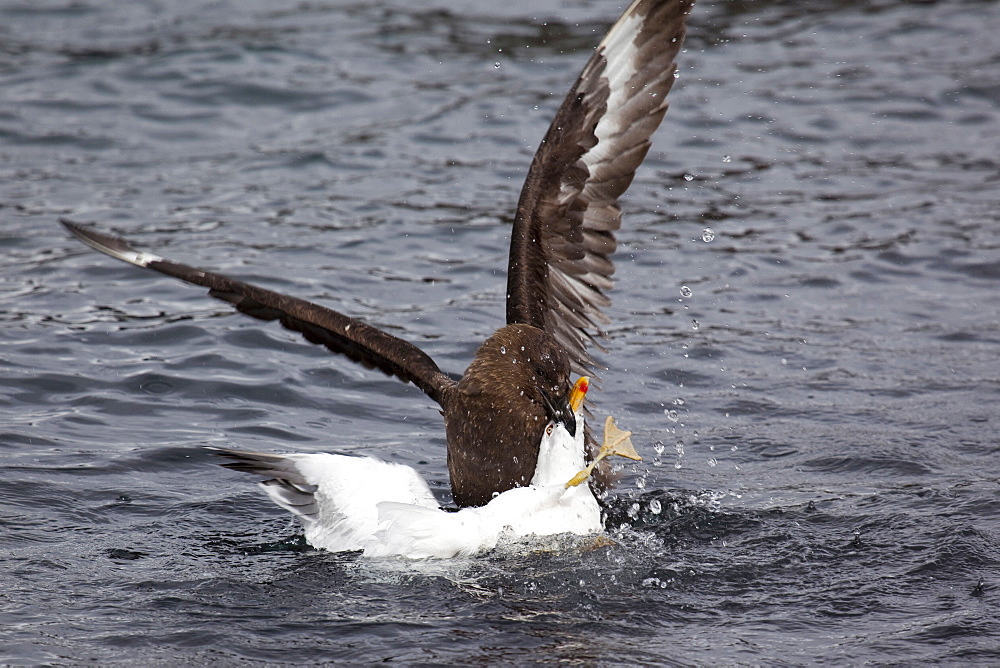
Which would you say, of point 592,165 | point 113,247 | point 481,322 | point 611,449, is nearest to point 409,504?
point 611,449

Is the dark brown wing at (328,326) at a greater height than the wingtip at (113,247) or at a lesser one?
lesser

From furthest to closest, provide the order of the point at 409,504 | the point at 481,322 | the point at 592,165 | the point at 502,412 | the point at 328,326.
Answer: the point at 481,322 < the point at 592,165 < the point at 328,326 < the point at 502,412 < the point at 409,504

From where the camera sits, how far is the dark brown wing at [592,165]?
20.5ft

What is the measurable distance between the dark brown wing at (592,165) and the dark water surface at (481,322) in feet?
2.68

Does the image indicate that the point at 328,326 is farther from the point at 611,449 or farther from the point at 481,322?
the point at 481,322

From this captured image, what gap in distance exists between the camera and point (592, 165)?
6430 millimetres

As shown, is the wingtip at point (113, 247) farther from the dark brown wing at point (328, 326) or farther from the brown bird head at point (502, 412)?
the brown bird head at point (502, 412)

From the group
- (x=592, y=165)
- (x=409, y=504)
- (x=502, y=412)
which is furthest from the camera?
(x=592, y=165)

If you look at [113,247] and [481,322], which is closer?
[113,247]

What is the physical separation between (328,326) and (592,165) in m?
1.52

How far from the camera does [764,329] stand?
26.2 feet

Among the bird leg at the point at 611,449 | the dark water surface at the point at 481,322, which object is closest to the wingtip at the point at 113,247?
the dark water surface at the point at 481,322

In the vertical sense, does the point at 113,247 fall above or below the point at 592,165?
below

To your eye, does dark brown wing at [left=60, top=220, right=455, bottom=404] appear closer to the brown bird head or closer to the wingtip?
the wingtip
